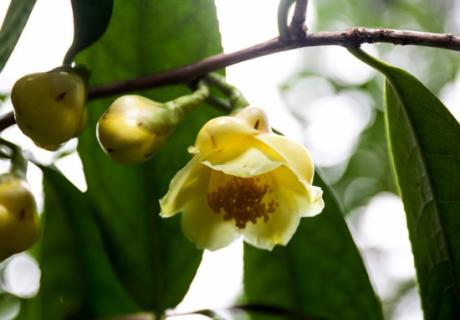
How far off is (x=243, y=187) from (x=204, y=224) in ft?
0.27

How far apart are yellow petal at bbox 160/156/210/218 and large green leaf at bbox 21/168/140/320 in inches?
12.7

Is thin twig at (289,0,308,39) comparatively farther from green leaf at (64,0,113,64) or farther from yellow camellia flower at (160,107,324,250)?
green leaf at (64,0,113,64)

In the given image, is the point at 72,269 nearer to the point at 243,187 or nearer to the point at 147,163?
the point at 147,163

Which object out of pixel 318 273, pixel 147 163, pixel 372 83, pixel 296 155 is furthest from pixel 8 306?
pixel 372 83

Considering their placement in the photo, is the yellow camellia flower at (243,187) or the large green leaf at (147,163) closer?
the yellow camellia flower at (243,187)

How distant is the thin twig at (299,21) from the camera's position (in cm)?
84

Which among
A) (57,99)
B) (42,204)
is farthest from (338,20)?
(57,99)

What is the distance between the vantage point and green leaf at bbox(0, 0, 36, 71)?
831 mm

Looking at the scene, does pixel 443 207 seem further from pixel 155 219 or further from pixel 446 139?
pixel 155 219

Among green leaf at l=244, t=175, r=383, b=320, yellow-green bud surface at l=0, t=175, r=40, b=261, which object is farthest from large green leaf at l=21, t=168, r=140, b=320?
yellow-green bud surface at l=0, t=175, r=40, b=261

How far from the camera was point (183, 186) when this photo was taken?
0.96 meters

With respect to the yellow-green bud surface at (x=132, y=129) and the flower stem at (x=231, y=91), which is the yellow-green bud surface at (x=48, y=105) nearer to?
the yellow-green bud surface at (x=132, y=129)

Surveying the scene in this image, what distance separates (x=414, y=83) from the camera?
960 millimetres

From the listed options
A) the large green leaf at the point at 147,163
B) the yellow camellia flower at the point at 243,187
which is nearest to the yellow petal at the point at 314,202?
the yellow camellia flower at the point at 243,187
